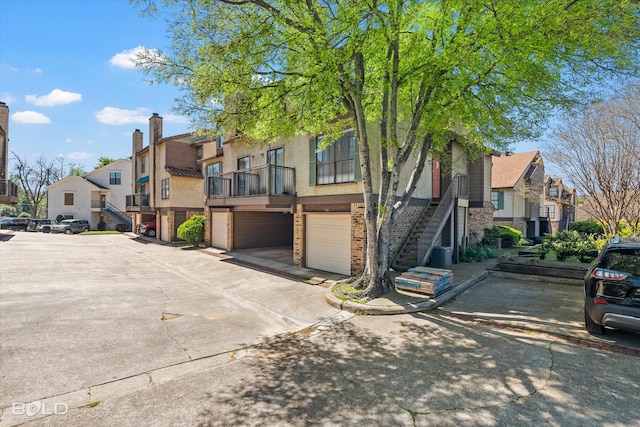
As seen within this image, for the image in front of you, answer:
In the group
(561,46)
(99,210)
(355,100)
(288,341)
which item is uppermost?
(561,46)

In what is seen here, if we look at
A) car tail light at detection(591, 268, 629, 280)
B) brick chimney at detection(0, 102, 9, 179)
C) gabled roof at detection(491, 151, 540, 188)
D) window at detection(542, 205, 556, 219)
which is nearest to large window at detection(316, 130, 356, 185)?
car tail light at detection(591, 268, 629, 280)

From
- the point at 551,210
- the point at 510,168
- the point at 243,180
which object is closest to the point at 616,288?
the point at 243,180

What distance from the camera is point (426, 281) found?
830cm

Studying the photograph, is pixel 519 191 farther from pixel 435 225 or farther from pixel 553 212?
pixel 435 225

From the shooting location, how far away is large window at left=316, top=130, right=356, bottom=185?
11.2 meters

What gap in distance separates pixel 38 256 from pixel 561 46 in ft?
70.7

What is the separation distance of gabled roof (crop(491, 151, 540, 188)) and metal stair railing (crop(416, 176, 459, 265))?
13303 millimetres

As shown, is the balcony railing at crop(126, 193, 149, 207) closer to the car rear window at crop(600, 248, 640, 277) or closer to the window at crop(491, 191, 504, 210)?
the window at crop(491, 191, 504, 210)

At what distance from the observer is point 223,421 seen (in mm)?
3500

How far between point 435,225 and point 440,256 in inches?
48.3

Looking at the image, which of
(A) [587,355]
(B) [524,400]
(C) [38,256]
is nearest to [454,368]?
(B) [524,400]

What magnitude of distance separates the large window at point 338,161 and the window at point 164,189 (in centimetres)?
1669

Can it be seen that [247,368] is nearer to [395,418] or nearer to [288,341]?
[288,341]

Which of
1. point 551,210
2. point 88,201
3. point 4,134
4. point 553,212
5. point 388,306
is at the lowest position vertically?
point 388,306
